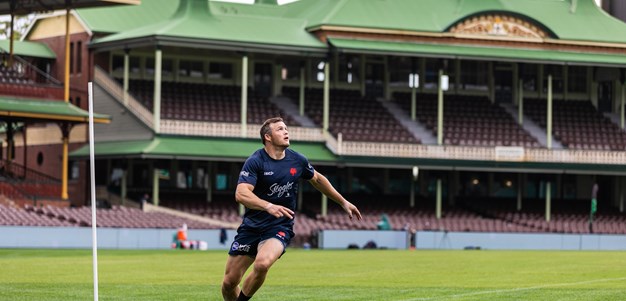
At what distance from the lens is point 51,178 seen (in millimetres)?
60469

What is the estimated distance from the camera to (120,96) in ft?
205

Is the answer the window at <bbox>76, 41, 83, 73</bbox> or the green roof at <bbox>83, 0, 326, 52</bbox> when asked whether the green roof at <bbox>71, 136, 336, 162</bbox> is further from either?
the window at <bbox>76, 41, 83, 73</bbox>

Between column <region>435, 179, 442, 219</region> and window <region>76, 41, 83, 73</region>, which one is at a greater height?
window <region>76, 41, 83, 73</region>

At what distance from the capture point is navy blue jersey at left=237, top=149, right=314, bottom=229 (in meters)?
16.3

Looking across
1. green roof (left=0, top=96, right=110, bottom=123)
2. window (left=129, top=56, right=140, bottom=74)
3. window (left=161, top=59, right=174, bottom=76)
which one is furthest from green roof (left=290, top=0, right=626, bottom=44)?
green roof (left=0, top=96, right=110, bottom=123)

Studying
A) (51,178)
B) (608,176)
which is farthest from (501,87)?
(51,178)

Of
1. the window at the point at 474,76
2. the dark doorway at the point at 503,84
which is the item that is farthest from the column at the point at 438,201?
the dark doorway at the point at 503,84

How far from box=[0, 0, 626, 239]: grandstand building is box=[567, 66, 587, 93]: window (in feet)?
2.83

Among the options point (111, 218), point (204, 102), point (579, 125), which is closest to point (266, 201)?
point (111, 218)

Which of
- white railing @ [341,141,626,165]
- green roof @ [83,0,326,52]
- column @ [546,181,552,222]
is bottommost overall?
column @ [546,181,552,222]

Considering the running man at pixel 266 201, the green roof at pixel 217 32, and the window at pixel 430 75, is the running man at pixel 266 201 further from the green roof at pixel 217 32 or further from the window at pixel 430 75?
the window at pixel 430 75

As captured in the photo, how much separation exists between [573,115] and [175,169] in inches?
781

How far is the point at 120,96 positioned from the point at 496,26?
16.8 m

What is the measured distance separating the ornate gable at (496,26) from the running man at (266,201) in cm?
5055
